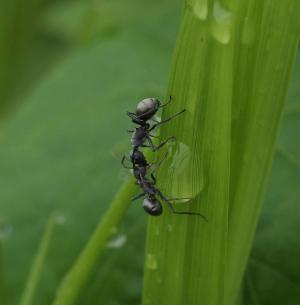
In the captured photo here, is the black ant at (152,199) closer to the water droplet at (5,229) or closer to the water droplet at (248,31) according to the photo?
the water droplet at (248,31)

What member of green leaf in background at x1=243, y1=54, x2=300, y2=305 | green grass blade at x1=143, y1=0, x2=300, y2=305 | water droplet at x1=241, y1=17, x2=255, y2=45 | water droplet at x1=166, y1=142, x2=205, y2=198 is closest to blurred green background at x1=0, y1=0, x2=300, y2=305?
green leaf in background at x1=243, y1=54, x2=300, y2=305

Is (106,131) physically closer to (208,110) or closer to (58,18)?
(208,110)

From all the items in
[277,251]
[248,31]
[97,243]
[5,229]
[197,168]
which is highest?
[248,31]

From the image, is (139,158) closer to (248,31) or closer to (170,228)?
(170,228)

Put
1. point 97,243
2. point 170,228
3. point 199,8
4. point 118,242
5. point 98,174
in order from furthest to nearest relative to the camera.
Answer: point 98,174 → point 118,242 → point 97,243 → point 170,228 → point 199,8

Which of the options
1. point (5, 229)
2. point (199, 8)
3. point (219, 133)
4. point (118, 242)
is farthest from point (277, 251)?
point (5, 229)

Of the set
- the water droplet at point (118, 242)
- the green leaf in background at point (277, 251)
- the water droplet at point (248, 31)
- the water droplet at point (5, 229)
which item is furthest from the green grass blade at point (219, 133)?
the water droplet at point (5, 229)

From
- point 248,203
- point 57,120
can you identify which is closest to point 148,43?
point 57,120
